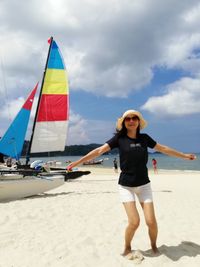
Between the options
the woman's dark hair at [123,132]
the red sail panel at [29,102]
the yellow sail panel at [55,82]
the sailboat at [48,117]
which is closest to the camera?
the woman's dark hair at [123,132]

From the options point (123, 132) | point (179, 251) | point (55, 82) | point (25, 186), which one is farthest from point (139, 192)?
point (55, 82)

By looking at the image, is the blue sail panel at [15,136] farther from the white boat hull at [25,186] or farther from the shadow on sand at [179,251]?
the shadow on sand at [179,251]

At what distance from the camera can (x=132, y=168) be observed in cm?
480

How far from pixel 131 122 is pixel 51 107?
14.6 meters

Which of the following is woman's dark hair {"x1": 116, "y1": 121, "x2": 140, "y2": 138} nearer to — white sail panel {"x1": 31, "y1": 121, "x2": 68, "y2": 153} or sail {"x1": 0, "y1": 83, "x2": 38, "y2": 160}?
sail {"x1": 0, "y1": 83, "x2": 38, "y2": 160}

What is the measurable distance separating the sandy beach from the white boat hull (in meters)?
1.47

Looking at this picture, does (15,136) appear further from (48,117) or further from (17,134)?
(48,117)

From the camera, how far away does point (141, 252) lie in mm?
5199

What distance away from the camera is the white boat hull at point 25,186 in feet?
37.6

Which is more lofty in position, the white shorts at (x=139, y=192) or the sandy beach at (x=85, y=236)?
the white shorts at (x=139, y=192)

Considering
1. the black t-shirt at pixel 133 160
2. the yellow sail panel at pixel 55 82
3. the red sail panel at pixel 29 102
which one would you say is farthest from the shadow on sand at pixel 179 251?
the yellow sail panel at pixel 55 82

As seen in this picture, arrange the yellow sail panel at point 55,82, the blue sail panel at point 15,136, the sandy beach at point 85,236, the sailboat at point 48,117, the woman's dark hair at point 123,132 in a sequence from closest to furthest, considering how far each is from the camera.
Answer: the sandy beach at point 85,236 < the woman's dark hair at point 123,132 < the blue sail panel at point 15,136 < the sailboat at point 48,117 < the yellow sail panel at point 55,82

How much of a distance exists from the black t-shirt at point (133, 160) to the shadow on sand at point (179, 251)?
1.22m

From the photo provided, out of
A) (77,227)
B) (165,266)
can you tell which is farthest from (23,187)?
(165,266)
